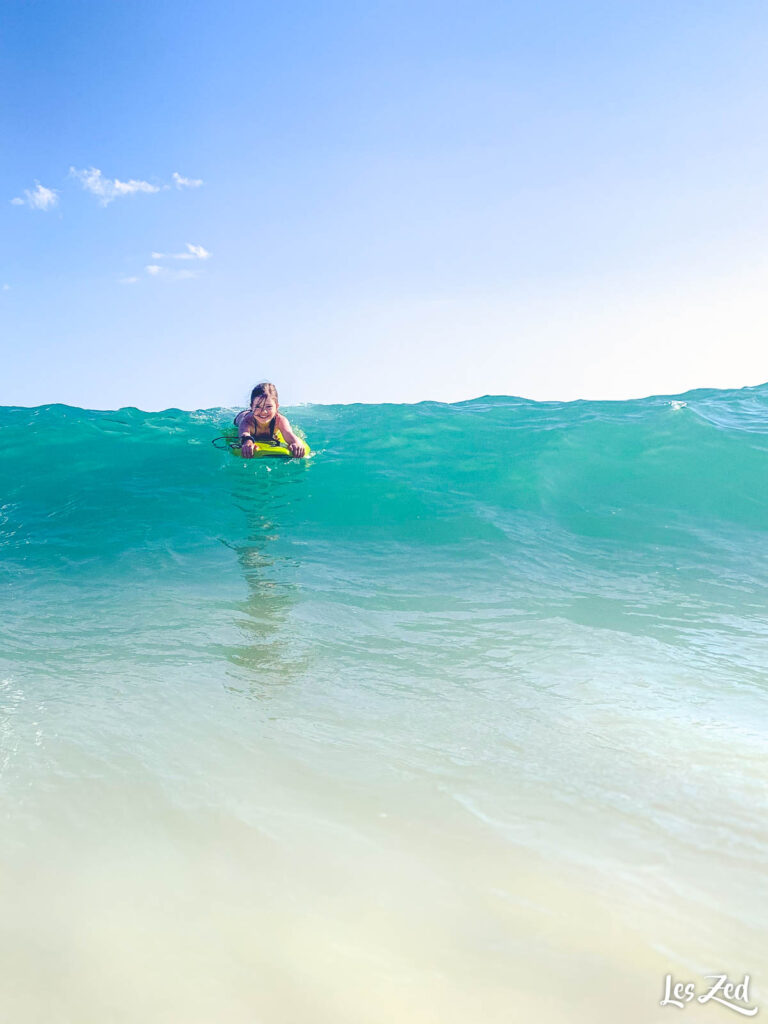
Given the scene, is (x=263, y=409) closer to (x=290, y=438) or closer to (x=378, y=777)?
(x=290, y=438)

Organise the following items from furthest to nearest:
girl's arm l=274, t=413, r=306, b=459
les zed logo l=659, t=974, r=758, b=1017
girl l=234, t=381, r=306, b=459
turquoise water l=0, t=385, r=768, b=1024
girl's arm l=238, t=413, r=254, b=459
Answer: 1. girl's arm l=274, t=413, r=306, b=459
2. girl l=234, t=381, r=306, b=459
3. girl's arm l=238, t=413, r=254, b=459
4. turquoise water l=0, t=385, r=768, b=1024
5. les zed logo l=659, t=974, r=758, b=1017

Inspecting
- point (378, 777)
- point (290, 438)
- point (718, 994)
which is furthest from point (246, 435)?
point (718, 994)

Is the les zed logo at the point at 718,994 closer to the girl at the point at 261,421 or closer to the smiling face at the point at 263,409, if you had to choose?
the girl at the point at 261,421

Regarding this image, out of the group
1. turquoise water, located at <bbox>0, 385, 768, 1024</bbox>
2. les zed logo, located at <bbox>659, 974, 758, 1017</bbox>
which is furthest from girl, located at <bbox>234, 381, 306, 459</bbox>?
les zed logo, located at <bbox>659, 974, 758, 1017</bbox>

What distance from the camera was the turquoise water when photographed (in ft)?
5.77

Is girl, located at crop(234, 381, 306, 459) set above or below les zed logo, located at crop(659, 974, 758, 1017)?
above

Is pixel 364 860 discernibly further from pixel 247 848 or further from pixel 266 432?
pixel 266 432

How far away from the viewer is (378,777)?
9.14ft

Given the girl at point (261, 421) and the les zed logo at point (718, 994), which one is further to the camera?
the girl at point (261, 421)

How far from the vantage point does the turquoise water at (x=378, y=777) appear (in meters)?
1.76

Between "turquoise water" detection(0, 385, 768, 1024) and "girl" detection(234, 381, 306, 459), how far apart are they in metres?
3.22

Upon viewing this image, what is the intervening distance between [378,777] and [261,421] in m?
8.96

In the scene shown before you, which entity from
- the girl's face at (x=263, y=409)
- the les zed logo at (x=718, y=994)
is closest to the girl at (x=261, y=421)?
the girl's face at (x=263, y=409)

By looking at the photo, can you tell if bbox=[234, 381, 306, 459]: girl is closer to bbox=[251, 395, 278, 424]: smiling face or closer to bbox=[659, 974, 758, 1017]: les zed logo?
bbox=[251, 395, 278, 424]: smiling face
